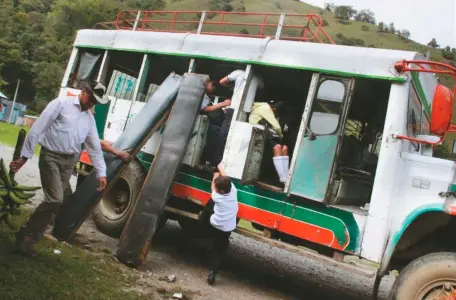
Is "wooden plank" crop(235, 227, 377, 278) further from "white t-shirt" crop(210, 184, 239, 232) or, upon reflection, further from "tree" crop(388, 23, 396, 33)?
"tree" crop(388, 23, 396, 33)

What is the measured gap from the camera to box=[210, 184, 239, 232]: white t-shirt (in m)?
5.20

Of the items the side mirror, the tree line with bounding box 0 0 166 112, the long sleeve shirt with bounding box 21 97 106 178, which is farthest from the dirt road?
the tree line with bounding box 0 0 166 112

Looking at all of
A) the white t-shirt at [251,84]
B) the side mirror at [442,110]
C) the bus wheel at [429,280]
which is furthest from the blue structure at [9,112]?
the side mirror at [442,110]

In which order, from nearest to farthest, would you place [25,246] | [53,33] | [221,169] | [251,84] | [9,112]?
[25,246] < [221,169] < [251,84] < [9,112] < [53,33]

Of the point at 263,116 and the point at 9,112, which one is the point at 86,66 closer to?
the point at 263,116

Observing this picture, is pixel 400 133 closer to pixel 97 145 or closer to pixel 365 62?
pixel 365 62

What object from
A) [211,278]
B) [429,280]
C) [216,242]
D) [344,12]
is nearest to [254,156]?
[216,242]

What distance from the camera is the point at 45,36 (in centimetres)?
6375

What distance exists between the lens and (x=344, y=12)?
116 metres

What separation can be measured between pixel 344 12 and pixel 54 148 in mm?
121784

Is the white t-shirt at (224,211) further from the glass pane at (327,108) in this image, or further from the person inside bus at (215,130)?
the glass pane at (327,108)

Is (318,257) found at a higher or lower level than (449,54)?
lower

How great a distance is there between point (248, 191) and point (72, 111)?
2.25 m

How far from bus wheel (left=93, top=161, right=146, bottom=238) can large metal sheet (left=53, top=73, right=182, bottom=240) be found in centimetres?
67
